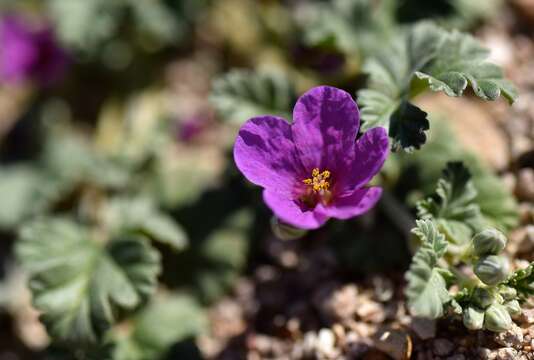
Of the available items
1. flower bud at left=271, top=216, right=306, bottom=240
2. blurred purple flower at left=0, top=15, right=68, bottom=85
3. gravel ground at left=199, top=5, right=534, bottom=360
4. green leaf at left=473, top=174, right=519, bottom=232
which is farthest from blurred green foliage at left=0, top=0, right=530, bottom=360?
flower bud at left=271, top=216, right=306, bottom=240

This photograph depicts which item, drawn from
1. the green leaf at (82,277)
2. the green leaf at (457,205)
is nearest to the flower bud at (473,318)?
the green leaf at (457,205)

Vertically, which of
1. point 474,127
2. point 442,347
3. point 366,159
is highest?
point 366,159

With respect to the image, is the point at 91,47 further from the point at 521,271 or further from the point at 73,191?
the point at 521,271

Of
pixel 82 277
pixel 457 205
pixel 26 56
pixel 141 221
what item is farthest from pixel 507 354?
pixel 26 56

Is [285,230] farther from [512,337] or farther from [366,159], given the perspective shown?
[512,337]

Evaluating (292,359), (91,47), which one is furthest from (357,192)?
(91,47)
